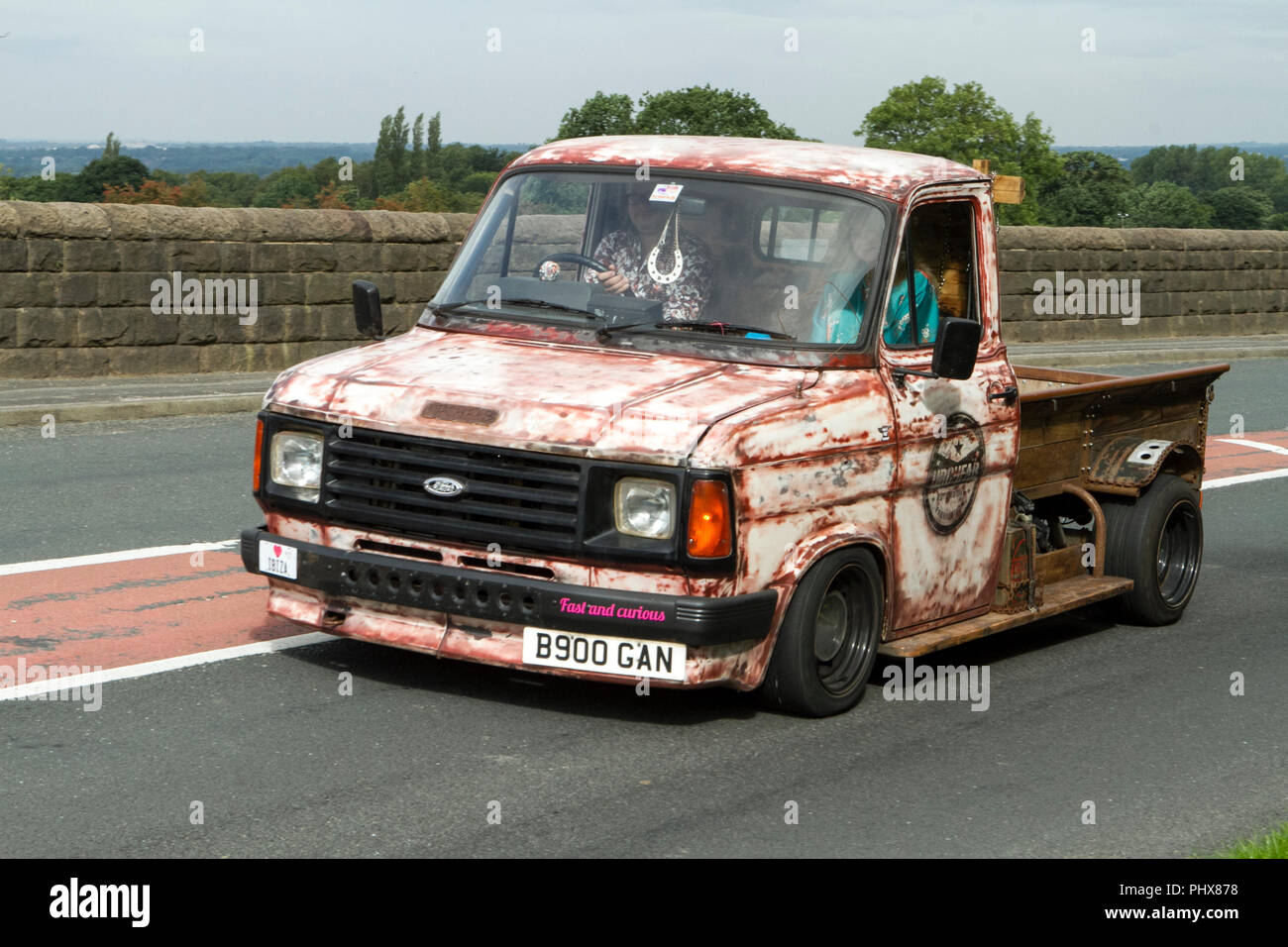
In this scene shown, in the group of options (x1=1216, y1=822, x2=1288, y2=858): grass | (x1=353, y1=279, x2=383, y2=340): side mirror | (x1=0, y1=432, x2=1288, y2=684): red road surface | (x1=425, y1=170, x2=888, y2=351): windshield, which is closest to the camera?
(x1=1216, y1=822, x2=1288, y2=858): grass

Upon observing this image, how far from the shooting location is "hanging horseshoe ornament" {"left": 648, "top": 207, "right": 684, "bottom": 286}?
695 cm

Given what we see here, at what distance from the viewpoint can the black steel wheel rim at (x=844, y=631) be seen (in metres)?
6.53

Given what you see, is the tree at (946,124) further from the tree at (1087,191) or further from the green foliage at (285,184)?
the green foliage at (285,184)

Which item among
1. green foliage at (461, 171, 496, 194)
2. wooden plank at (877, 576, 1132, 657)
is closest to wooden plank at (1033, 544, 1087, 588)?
wooden plank at (877, 576, 1132, 657)

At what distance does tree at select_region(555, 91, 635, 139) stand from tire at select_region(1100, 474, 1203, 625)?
336ft

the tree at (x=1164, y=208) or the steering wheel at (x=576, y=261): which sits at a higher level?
the tree at (x=1164, y=208)

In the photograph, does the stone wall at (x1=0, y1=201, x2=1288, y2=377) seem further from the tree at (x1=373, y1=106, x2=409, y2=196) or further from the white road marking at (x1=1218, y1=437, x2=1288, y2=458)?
the tree at (x1=373, y1=106, x2=409, y2=196)

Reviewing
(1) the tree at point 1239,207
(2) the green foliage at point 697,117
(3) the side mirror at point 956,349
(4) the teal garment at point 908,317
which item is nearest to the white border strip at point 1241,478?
(4) the teal garment at point 908,317

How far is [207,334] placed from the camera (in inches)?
690

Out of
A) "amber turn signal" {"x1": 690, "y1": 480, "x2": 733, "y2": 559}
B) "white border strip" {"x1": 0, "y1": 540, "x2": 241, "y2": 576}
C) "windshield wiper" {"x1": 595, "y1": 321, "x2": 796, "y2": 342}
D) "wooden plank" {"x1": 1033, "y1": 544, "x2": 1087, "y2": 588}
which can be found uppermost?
"windshield wiper" {"x1": 595, "y1": 321, "x2": 796, "y2": 342}

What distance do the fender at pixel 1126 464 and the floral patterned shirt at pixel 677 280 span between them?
100 inches

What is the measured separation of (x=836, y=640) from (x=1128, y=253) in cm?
2388

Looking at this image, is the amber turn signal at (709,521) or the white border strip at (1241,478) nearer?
the amber turn signal at (709,521)
